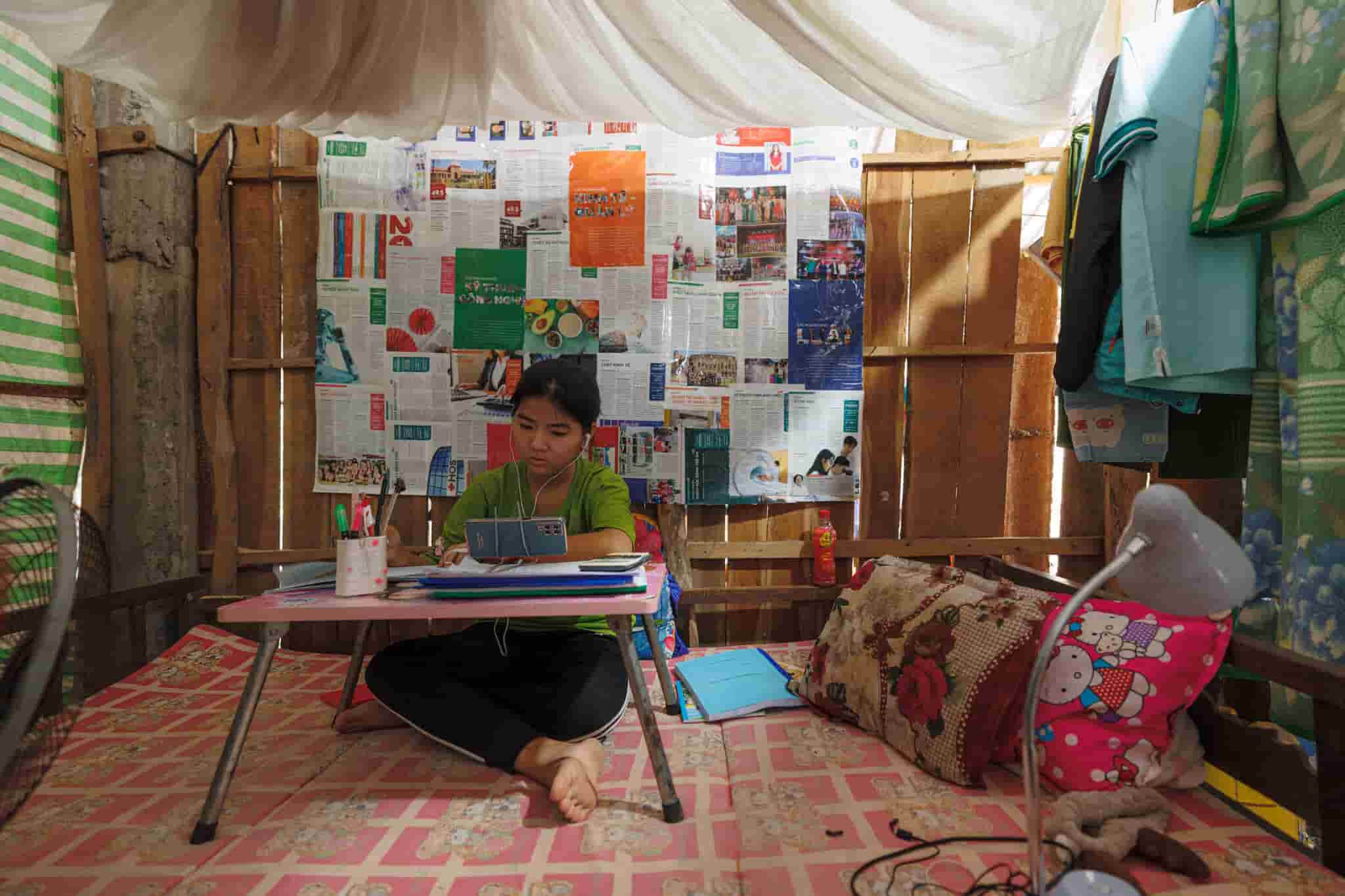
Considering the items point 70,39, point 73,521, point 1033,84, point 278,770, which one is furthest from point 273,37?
point 1033,84

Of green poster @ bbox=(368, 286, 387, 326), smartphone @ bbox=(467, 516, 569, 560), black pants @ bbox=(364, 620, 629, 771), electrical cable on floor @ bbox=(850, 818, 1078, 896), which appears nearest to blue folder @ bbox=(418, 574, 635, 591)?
smartphone @ bbox=(467, 516, 569, 560)

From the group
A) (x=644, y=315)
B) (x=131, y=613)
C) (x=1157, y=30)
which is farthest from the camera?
(x=644, y=315)

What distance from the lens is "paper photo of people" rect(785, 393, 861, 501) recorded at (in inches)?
94.6

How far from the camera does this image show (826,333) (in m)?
2.38

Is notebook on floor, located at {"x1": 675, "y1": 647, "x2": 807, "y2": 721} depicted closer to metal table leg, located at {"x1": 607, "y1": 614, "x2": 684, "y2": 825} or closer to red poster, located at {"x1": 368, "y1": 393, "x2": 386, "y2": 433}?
metal table leg, located at {"x1": 607, "y1": 614, "x2": 684, "y2": 825}

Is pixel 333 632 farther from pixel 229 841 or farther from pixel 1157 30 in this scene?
pixel 1157 30

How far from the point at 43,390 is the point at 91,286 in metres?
0.42

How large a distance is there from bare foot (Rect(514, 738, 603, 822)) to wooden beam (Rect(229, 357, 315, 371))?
6.00ft

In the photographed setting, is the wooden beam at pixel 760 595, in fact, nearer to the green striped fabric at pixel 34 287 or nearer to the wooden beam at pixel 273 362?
the wooden beam at pixel 273 362

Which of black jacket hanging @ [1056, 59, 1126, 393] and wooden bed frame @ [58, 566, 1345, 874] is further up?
black jacket hanging @ [1056, 59, 1126, 393]

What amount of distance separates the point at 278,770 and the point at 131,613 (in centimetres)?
121

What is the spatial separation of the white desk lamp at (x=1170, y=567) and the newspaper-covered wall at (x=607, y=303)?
69.6 inches

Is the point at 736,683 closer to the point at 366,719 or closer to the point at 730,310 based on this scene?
the point at 366,719

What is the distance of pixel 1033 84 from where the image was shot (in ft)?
5.18
